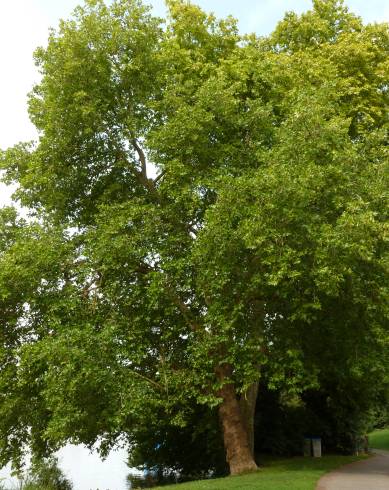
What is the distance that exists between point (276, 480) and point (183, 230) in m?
8.36

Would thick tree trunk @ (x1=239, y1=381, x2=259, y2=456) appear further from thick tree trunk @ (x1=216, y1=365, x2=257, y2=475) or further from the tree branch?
the tree branch

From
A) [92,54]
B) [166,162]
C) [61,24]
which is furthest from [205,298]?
[61,24]

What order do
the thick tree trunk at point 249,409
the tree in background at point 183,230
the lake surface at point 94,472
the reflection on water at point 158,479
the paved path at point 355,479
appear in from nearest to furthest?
1. the paved path at point 355,479
2. the tree in background at point 183,230
3. the thick tree trunk at point 249,409
4. the reflection on water at point 158,479
5. the lake surface at point 94,472

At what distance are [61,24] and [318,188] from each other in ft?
37.8

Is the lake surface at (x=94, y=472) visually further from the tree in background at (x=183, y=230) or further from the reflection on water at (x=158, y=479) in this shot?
the tree in background at (x=183, y=230)

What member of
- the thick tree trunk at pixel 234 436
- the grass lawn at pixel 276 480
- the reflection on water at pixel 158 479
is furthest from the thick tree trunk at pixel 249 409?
the reflection on water at pixel 158 479

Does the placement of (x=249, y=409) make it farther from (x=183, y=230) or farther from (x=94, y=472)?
(x=94, y=472)

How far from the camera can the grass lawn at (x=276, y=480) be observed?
575 inches

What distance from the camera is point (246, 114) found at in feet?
65.5

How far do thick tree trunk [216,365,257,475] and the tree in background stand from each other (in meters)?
0.07

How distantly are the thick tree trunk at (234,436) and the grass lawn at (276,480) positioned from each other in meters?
0.62

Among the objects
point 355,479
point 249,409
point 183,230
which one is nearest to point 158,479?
point 249,409

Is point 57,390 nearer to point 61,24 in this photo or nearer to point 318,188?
point 318,188

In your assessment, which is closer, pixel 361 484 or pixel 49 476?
pixel 361 484
